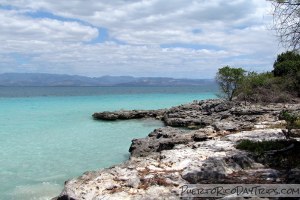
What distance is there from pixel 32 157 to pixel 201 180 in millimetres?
18240

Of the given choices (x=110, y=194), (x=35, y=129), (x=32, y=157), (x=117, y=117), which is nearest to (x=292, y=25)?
(x=110, y=194)

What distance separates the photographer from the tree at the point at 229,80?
177 ft

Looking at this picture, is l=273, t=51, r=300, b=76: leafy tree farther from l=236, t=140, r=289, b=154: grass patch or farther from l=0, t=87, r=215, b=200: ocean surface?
l=236, t=140, r=289, b=154: grass patch

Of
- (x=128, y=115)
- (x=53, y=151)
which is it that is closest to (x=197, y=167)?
(x=53, y=151)

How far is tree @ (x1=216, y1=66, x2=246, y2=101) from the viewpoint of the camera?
54.0 m

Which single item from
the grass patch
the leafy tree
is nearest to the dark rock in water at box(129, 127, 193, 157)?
the grass patch

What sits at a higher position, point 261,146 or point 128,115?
point 261,146

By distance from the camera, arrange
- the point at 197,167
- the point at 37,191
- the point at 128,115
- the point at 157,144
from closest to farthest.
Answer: the point at 197,167
the point at 37,191
the point at 157,144
the point at 128,115

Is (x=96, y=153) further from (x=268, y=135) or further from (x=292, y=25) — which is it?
(x=292, y=25)

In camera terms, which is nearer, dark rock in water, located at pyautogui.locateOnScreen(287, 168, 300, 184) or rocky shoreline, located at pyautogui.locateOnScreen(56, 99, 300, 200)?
dark rock in water, located at pyautogui.locateOnScreen(287, 168, 300, 184)

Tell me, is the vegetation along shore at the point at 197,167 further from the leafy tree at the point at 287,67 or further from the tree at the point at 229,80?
the leafy tree at the point at 287,67

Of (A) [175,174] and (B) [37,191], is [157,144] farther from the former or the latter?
(A) [175,174]

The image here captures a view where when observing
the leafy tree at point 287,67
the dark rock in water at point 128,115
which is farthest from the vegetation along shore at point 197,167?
the leafy tree at point 287,67

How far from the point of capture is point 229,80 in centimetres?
5453
